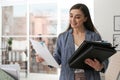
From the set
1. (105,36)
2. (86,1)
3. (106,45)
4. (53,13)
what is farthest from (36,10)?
(106,45)

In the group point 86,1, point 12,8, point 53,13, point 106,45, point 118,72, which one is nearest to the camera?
point 106,45

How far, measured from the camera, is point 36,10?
4.16m

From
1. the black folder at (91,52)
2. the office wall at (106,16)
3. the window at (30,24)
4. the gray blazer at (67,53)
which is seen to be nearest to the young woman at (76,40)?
the gray blazer at (67,53)

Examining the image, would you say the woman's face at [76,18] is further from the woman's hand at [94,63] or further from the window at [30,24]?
the window at [30,24]

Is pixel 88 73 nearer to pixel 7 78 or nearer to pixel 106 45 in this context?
pixel 106 45

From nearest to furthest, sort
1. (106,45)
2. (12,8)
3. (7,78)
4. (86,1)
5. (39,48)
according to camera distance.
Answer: (7,78)
(106,45)
(39,48)
(86,1)
(12,8)

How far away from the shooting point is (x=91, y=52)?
1589 mm

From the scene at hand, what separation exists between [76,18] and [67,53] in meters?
0.30

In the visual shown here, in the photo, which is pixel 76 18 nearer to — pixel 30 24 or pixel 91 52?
pixel 91 52

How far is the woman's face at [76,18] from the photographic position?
182cm

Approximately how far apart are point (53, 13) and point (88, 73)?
235 cm

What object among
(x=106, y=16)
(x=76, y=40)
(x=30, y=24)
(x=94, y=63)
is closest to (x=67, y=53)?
(x=76, y=40)

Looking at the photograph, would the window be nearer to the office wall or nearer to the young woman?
the office wall

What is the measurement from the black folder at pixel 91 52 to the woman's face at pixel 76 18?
0.28 m
